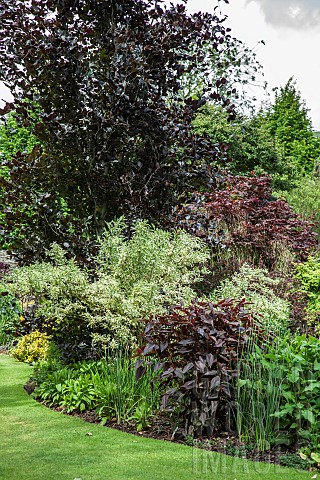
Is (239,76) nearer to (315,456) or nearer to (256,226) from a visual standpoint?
(256,226)

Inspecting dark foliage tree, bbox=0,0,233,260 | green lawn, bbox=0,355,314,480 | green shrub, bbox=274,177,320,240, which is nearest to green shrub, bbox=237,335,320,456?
green lawn, bbox=0,355,314,480

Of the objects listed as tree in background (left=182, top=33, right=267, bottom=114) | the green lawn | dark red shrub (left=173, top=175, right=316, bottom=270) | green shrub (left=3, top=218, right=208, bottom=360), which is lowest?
the green lawn

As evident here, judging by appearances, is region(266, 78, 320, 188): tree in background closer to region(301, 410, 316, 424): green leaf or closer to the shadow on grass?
the shadow on grass

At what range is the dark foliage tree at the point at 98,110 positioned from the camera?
6000mm

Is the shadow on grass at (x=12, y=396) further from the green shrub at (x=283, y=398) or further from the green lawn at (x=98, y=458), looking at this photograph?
the green shrub at (x=283, y=398)

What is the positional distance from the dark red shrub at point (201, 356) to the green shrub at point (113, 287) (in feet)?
2.09

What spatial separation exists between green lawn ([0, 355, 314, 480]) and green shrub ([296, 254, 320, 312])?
3.57 m

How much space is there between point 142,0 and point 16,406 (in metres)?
4.90

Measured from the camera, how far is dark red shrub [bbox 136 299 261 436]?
4184 millimetres

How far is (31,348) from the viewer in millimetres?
8242

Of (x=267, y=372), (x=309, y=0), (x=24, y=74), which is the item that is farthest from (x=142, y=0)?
(x=267, y=372)

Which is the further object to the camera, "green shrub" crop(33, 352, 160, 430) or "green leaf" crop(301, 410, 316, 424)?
"green shrub" crop(33, 352, 160, 430)

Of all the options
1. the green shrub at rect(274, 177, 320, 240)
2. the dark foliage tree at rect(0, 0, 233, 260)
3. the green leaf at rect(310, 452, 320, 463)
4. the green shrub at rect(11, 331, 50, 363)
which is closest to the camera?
the green leaf at rect(310, 452, 320, 463)

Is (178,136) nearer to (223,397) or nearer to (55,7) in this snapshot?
(55,7)
